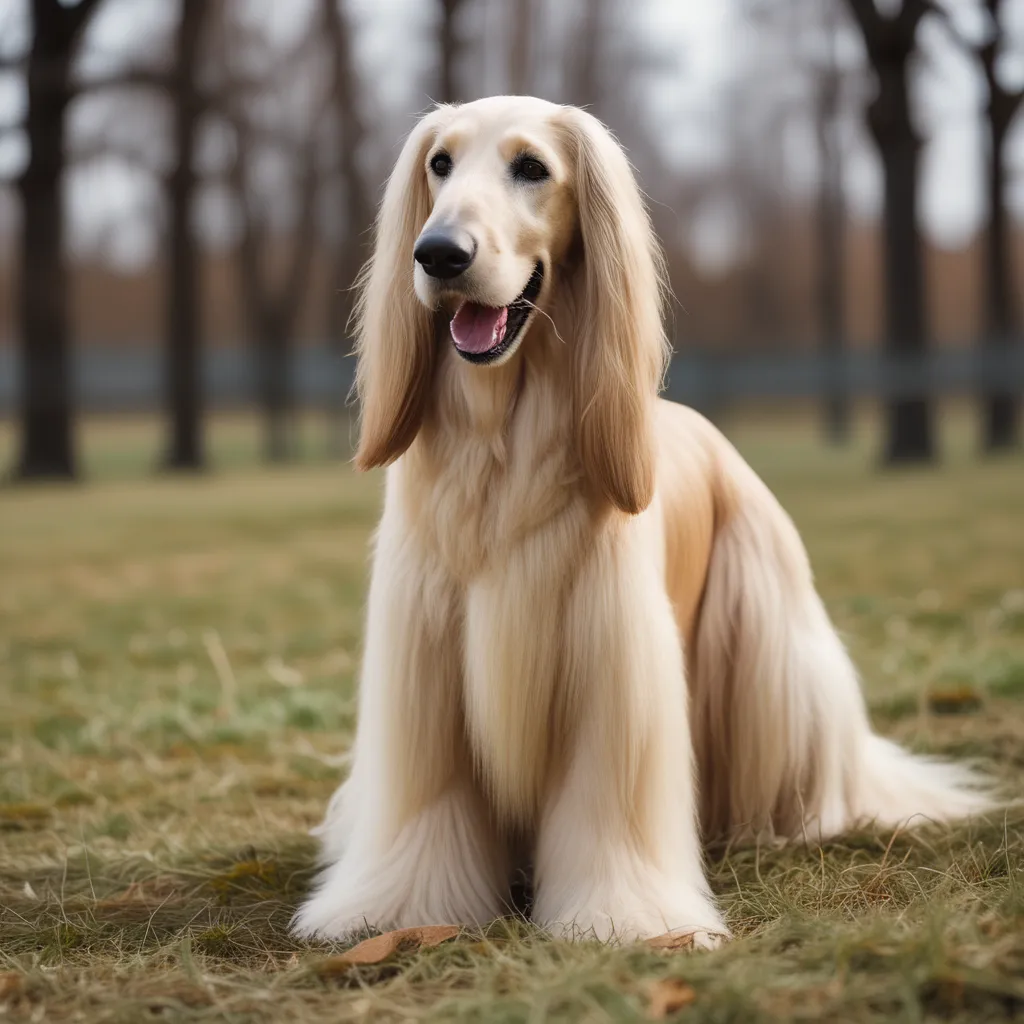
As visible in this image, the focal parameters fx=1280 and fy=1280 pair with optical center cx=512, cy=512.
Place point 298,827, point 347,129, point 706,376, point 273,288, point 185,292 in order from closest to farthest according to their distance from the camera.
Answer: point 298,827
point 185,292
point 347,129
point 706,376
point 273,288

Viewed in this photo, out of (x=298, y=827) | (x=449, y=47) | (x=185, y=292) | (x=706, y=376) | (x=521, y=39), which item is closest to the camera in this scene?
(x=298, y=827)

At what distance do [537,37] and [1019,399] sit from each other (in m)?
9.23

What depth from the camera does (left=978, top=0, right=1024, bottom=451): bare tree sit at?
14.6 m

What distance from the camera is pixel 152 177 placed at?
1530cm

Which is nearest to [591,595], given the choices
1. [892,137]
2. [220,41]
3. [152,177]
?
[892,137]

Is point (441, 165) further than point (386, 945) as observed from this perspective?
Yes

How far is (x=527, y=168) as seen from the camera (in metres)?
2.37

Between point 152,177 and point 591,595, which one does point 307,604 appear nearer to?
point 591,595

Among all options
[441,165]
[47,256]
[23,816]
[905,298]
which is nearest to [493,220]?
[441,165]

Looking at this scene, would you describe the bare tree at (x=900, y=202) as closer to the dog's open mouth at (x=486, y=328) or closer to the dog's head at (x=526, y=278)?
the dog's head at (x=526, y=278)

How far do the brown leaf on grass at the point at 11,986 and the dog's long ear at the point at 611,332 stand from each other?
4.29ft

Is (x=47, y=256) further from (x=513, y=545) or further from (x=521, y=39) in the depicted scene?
(x=513, y=545)

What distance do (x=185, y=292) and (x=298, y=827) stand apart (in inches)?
512

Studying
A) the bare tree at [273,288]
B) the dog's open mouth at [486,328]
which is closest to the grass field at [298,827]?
the dog's open mouth at [486,328]
